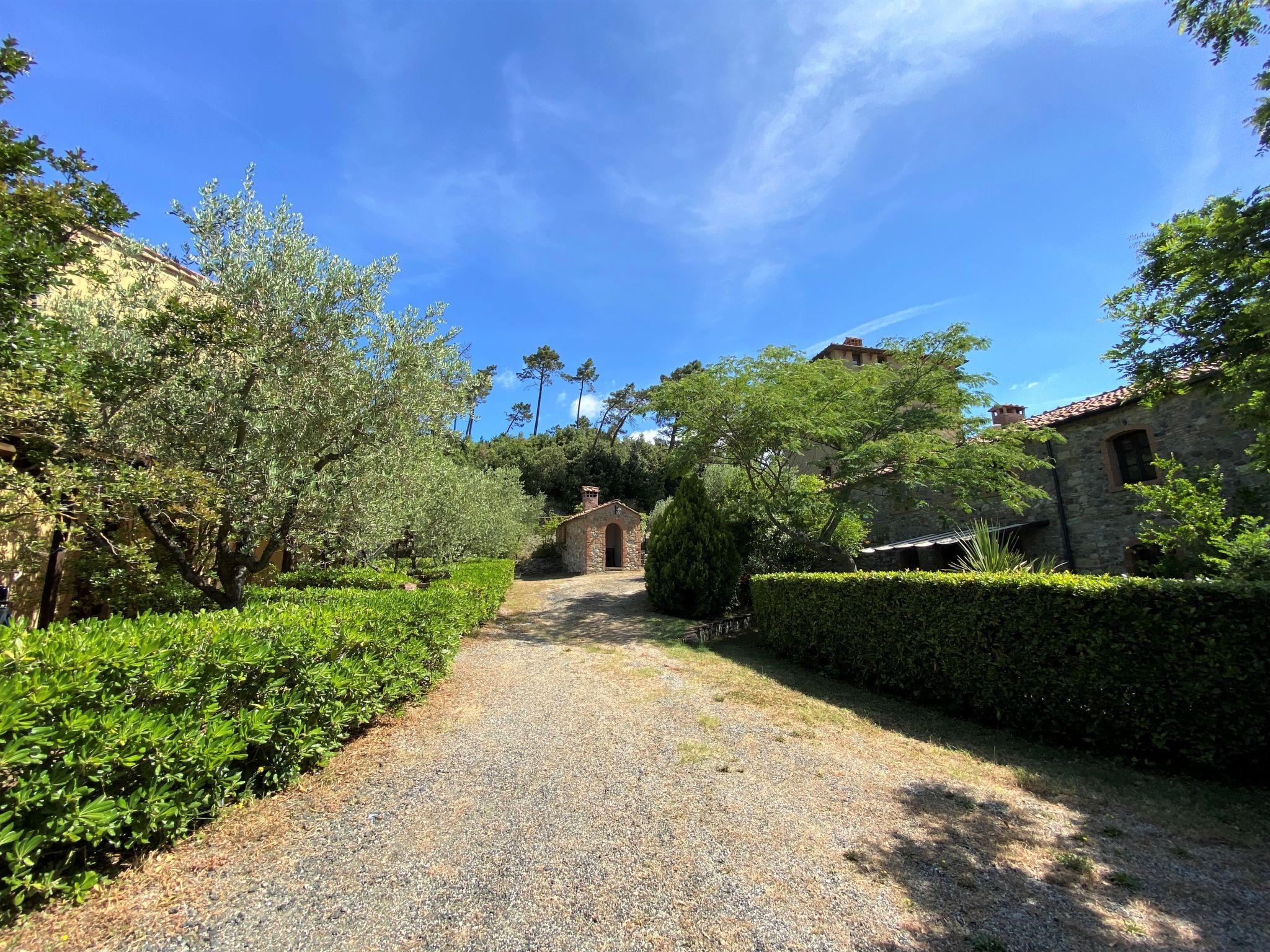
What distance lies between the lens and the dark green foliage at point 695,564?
508 inches

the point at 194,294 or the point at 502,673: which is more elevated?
the point at 194,294

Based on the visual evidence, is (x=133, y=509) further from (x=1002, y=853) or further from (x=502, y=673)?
(x=1002, y=853)

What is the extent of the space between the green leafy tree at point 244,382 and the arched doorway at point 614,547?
21.4 metres

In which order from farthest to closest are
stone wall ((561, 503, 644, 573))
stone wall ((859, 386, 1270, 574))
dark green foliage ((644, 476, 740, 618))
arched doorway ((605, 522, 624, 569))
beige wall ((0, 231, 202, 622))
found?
arched doorway ((605, 522, 624, 569)), stone wall ((561, 503, 644, 573)), dark green foliage ((644, 476, 740, 618)), stone wall ((859, 386, 1270, 574)), beige wall ((0, 231, 202, 622))

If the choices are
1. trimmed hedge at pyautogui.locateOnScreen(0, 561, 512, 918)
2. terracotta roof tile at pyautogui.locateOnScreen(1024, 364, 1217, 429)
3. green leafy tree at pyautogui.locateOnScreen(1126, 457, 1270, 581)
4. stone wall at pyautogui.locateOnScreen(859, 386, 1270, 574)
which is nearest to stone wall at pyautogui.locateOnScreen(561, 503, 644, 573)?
stone wall at pyautogui.locateOnScreen(859, 386, 1270, 574)

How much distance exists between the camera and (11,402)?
4.21m

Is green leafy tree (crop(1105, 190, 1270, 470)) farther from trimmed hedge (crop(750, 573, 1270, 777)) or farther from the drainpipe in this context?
the drainpipe

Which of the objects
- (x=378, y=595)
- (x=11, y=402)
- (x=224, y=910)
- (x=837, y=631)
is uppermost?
(x=11, y=402)

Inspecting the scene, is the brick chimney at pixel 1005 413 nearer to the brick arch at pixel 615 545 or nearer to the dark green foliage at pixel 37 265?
the brick arch at pixel 615 545

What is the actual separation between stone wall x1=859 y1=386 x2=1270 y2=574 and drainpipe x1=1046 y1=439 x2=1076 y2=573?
40 mm

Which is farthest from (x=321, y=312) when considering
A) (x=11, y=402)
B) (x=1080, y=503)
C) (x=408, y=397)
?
(x=1080, y=503)

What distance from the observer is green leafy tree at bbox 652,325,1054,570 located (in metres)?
11.4

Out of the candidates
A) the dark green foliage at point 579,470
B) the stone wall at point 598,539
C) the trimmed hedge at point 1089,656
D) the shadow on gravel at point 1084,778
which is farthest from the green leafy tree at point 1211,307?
the dark green foliage at point 579,470

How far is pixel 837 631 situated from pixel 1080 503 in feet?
34.6
